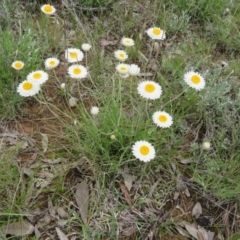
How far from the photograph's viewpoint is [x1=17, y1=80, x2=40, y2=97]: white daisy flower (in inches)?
70.0

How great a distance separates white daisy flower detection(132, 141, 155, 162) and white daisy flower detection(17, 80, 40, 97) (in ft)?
1.76

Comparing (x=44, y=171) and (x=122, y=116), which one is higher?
(x=122, y=116)

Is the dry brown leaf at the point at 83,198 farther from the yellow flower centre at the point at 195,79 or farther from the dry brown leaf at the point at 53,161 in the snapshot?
the yellow flower centre at the point at 195,79

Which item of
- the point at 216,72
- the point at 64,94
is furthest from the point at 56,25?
the point at 216,72

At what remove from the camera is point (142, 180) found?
5.75ft

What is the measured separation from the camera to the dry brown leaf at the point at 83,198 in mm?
1619

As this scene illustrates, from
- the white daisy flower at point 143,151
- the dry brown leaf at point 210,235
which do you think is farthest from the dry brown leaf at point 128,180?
the dry brown leaf at point 210,235

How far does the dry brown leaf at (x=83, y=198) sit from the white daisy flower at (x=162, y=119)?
16.8 inches

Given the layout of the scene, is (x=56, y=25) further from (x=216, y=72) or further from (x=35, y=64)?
(x=216, y=72)

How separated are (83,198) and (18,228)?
0.30m

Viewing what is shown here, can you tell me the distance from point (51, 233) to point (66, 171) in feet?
0.92

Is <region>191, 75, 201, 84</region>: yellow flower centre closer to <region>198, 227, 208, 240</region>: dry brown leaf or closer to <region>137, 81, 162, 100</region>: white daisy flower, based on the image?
<region>137, 81, 162, 100</region>: white daisy flower

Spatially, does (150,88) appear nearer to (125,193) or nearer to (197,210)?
(125,193)

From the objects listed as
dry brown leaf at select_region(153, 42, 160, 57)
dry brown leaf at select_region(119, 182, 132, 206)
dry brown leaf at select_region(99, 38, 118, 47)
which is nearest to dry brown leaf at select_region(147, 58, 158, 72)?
dry brown leaf at select_region(153, 42, 160, 57)
